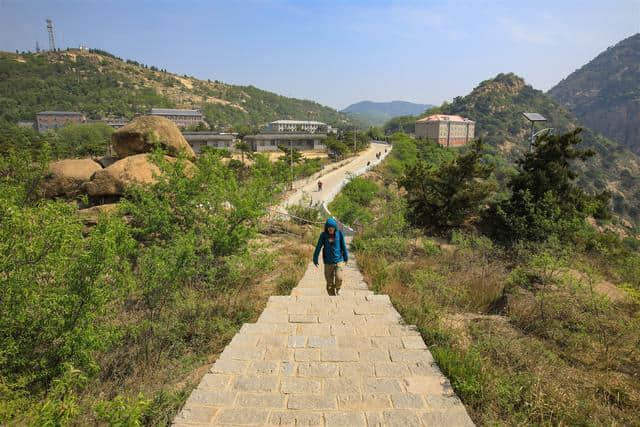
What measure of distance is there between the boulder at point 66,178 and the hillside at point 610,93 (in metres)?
148

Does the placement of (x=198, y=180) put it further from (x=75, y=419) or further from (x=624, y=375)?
(x=624, y=375)

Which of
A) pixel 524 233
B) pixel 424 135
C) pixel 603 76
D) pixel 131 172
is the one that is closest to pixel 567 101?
pixel 603 76

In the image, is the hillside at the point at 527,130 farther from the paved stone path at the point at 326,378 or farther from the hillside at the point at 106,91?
the paved stone path at the point at 326,378

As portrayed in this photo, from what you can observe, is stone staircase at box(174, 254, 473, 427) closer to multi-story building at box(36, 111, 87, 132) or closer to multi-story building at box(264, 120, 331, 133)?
multi-story building at box(264, 120, 331, 133)

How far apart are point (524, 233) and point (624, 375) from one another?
38.5 ft

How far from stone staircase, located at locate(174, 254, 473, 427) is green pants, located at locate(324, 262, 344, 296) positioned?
1133mm

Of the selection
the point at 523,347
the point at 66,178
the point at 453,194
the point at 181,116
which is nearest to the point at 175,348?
the point at 523,347

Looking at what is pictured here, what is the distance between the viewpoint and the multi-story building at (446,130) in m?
80.9

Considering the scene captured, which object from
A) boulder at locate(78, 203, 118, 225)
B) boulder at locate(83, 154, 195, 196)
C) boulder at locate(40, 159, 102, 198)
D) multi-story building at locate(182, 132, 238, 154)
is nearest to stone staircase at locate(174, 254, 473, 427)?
boulder at locate(78, 203, 118, 225)

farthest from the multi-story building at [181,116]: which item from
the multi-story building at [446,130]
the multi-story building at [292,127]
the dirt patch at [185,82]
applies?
the multi-story building at [446,130]

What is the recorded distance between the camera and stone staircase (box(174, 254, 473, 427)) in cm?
311

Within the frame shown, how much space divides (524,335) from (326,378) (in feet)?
11.9

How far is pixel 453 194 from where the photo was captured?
16062 millimetres

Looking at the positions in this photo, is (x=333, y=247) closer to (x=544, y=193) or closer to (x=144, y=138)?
(x=144, y=138)
